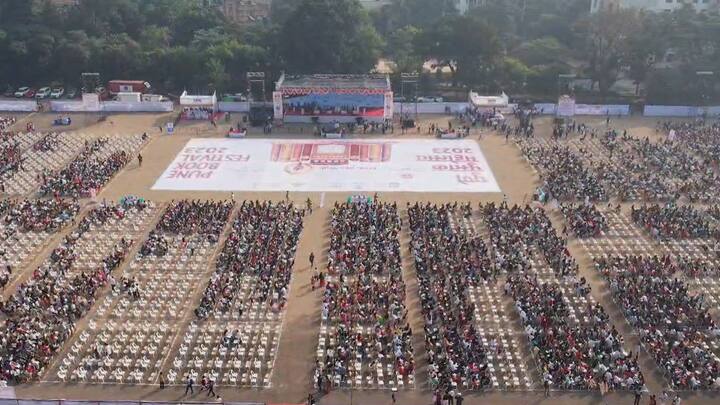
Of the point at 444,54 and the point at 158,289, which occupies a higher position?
the point at 444,54

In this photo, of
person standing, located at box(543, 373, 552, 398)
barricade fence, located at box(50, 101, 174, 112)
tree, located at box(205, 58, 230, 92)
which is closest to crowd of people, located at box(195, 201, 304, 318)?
person standing, located at box(543, 373, 552, 398)

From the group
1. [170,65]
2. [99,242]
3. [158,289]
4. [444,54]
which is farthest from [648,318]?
[170,65]

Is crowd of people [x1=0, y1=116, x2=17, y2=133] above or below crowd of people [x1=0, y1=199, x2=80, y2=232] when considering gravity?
above

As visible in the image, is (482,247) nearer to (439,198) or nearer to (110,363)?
(439,198)

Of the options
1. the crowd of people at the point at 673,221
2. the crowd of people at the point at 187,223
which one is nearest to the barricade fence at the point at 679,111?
the crowd of people at the point at 673,221

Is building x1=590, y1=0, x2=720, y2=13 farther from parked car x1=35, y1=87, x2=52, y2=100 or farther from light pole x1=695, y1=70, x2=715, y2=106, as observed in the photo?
parked car x1=35, y1=87, x2=52, y2=100

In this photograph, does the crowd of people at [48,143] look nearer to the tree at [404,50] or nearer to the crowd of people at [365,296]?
the crowd of people at [365,296]
